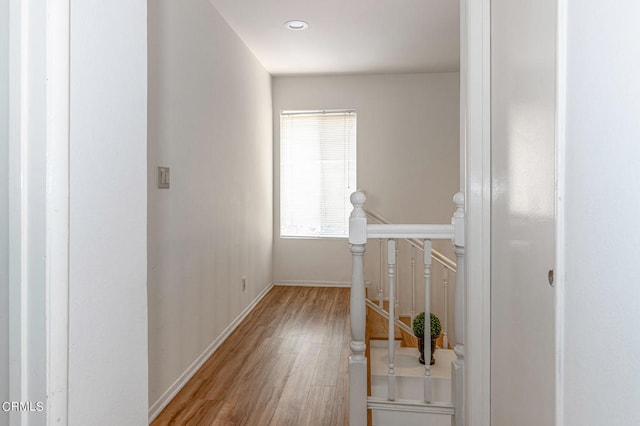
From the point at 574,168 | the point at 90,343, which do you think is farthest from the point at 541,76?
the point at 90,343

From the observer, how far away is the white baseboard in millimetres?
2158

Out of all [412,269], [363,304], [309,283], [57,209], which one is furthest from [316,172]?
[57,209]

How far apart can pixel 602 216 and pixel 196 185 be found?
96.8 inches

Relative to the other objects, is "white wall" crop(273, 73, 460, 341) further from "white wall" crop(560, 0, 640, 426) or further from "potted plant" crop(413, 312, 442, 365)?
"white wall" crop(560, 0, 640, 426)

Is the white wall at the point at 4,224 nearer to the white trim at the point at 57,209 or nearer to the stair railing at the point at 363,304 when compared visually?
the white trim at the point at 57,209

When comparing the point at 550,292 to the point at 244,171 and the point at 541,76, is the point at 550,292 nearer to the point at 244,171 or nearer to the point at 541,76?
the point at 541,76

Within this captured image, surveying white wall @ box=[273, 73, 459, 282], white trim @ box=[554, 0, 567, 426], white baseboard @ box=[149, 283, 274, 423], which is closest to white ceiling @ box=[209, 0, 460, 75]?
white wall @ box=[273, 73, 459, 282]

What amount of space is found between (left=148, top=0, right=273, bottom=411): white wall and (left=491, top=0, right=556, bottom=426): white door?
1.64 meters

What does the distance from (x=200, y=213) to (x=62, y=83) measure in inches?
86.4

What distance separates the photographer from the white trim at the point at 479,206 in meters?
1.46

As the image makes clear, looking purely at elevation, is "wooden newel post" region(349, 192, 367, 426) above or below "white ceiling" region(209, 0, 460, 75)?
below

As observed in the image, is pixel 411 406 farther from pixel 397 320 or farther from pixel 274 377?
pixel 397 320

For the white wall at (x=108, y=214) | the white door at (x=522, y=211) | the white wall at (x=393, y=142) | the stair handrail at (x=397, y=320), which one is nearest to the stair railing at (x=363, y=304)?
the white door at (x=522, y=211)

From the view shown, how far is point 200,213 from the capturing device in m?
2.81
